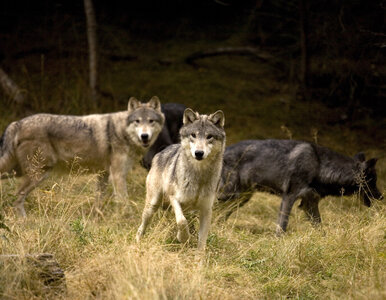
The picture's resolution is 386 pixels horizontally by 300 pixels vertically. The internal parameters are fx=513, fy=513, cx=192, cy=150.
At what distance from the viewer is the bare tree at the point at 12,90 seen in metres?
11.0

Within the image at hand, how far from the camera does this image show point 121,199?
7359mm

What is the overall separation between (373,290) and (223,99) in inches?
372

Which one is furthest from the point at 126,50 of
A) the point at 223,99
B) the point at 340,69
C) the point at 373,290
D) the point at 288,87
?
the point at 373,290

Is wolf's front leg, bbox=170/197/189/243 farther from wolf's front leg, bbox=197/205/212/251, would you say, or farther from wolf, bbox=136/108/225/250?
wolf's front leg, bbox=197/205/212/251

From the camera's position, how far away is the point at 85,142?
312 inches

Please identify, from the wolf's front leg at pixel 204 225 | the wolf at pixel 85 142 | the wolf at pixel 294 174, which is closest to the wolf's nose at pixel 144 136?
the wolf at pixel 85 142

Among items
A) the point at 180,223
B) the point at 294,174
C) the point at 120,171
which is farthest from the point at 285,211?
the point at 180,223

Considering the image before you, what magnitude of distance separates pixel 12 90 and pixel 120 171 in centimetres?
442

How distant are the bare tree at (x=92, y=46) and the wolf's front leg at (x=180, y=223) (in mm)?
6439

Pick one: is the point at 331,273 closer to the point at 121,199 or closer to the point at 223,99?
the point at 121,199

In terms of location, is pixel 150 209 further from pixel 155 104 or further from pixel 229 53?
pixel 229 53

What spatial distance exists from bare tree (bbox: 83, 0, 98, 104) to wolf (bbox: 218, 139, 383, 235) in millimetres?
4627

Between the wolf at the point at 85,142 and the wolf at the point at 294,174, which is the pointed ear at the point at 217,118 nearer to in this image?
the wolf at the point at 294,174

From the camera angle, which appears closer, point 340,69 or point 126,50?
point 340,69
